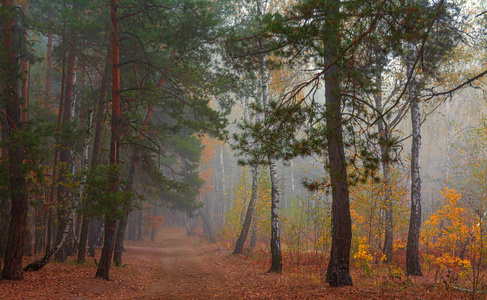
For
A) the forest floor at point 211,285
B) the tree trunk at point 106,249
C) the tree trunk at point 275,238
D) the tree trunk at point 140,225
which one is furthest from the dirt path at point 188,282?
the tree trunk at point 140,225

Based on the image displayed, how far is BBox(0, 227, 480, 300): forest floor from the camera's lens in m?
6.68

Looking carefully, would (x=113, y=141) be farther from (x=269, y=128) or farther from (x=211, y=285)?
(x=211, y=285)

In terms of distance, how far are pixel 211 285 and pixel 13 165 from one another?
667cm

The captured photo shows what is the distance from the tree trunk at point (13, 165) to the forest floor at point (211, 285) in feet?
Answer: 1.75

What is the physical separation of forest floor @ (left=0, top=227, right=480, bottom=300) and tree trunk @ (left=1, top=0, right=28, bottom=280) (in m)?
0.53

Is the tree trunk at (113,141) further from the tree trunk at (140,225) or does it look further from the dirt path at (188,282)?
the tree trunk at (140,225)

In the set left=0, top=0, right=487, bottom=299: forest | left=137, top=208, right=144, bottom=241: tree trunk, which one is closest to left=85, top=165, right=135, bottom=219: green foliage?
left=0, top=0, right=487, bottom=299: forest

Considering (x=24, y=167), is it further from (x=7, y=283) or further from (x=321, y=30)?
(x=321, y=30)

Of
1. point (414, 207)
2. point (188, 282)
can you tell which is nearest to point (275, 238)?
point (188, 282)

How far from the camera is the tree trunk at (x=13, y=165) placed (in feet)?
24.1

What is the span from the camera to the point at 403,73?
13297mm

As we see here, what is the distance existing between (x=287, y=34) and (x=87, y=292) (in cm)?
778

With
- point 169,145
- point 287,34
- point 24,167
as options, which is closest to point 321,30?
point 287,34

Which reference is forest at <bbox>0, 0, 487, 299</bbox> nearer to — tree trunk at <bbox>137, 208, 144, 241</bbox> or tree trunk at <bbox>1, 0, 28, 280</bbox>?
tree trunk at <bbox>1, 0, 28, 280</bbox>
